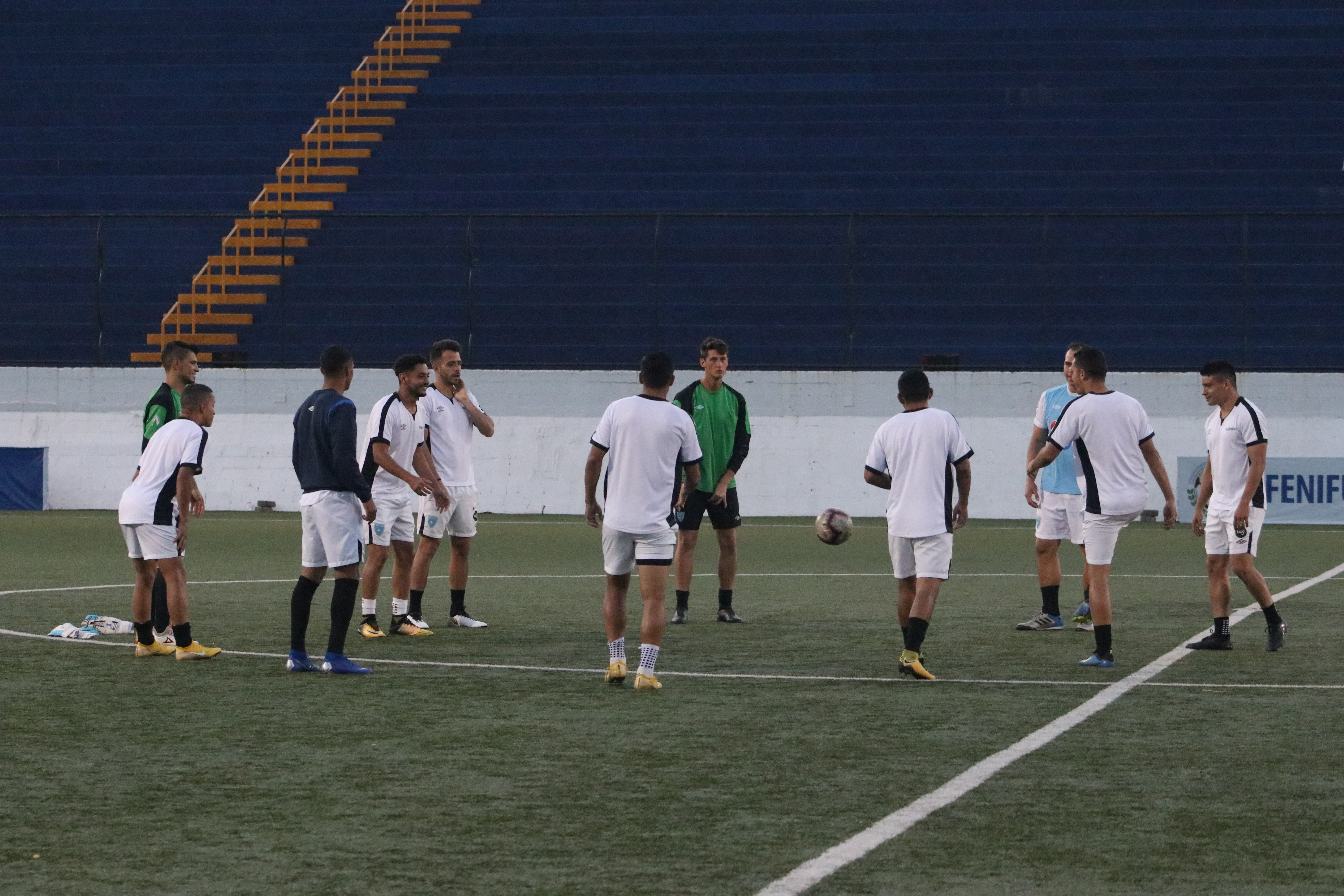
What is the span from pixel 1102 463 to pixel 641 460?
114 inches

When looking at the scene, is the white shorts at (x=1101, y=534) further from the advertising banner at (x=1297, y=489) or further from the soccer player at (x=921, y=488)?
the advertising banner at (x=1297, y=489)

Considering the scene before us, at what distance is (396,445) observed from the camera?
1243cm

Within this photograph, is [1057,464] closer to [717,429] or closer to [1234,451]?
[1234,451]

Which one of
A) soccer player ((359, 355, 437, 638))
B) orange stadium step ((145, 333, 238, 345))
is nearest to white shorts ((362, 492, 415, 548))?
soccer player ((359, 355, 437, 638))

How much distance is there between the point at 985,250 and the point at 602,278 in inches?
239

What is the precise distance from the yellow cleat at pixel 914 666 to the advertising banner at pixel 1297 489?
16.1m

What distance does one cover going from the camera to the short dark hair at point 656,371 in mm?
9688

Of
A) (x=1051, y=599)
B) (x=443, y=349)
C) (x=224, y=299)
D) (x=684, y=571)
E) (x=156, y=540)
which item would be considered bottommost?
(x=1051, y=599)

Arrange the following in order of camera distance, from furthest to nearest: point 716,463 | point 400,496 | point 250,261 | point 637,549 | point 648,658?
1. point 250,261
2. point 716,463
3. point 400,496
4. point 637,549
5. point 648,658

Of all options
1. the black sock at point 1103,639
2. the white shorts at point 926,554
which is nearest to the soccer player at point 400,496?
the white shorts at point 926,554

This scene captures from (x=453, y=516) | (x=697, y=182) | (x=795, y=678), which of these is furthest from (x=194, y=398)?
(x=697, y=182)

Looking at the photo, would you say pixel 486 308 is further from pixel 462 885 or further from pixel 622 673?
pixel 462 885

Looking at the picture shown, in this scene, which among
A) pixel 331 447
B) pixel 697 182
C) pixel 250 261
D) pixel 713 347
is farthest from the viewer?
pixel 697 182

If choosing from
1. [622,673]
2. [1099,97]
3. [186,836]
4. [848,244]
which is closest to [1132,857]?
[186,836]
